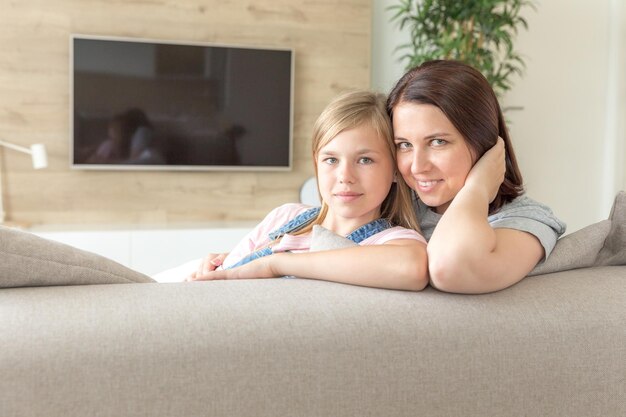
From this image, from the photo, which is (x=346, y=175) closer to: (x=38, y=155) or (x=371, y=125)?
(x=371, y=125)

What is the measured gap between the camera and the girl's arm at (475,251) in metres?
1.19

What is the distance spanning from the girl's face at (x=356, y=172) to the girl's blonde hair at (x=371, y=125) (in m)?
0.01

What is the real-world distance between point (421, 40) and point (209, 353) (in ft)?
13.4

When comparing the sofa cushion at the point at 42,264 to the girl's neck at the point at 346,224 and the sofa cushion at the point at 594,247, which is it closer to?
the girl's neck at the point at 346,224

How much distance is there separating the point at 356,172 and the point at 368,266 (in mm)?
380

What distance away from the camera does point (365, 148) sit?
5.17 feet

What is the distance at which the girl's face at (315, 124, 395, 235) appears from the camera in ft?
5.15

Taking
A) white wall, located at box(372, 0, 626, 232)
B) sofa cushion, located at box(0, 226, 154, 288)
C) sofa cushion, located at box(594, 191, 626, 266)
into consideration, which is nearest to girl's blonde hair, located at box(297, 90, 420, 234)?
sofa cushion, located at box(594, 191, 626, 266)

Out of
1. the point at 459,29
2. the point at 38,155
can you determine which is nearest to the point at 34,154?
the point at 38,155

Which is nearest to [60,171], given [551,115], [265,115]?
[265,115]

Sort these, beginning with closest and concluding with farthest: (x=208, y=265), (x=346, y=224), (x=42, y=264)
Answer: (x=42, y=264) < (x=346, y=224) < (x=208, y=265)

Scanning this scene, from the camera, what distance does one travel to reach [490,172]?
148 cm

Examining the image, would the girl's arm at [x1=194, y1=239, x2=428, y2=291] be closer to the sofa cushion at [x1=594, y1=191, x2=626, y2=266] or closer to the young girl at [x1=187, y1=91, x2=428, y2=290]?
the young girl at [x1=187, y1=91, x2=428, y2=290]

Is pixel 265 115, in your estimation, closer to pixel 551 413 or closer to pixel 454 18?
pixel 454 18
